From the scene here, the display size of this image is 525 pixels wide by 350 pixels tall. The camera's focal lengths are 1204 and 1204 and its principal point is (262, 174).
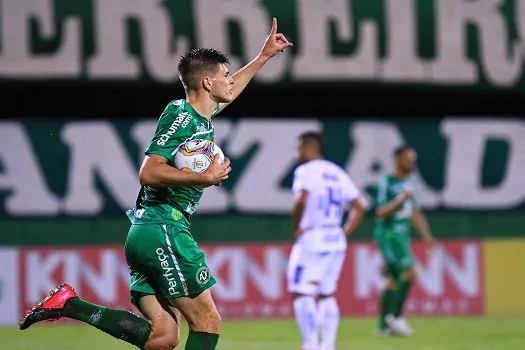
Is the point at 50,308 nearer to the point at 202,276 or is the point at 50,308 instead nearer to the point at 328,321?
the point at 202,276

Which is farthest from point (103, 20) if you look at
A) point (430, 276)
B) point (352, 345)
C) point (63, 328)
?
point (352, 345)

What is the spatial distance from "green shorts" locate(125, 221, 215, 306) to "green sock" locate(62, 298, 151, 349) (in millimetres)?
281

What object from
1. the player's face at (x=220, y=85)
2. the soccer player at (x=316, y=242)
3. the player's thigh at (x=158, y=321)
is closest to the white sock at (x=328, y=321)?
the soccer player at (x=316, y=242)

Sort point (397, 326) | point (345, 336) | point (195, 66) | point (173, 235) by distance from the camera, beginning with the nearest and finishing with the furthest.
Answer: point (173, 235) < point (195, 66) < point (345, 336) < point (397, 326)

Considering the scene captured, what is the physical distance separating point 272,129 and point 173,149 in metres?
10.2

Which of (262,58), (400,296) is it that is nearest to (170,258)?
(262,58)

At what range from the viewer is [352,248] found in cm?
1555

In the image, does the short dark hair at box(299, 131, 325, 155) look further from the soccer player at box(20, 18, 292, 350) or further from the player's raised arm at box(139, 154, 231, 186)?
the player's raised arm at box(139, 154, 231, 186)

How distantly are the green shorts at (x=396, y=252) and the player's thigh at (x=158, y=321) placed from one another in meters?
6.74

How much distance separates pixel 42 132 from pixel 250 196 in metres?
2.90

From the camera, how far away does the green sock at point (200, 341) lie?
632 centimetres

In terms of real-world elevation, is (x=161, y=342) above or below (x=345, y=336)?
above

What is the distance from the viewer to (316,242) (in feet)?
33.0

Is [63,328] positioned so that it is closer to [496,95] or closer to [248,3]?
[248,3]
